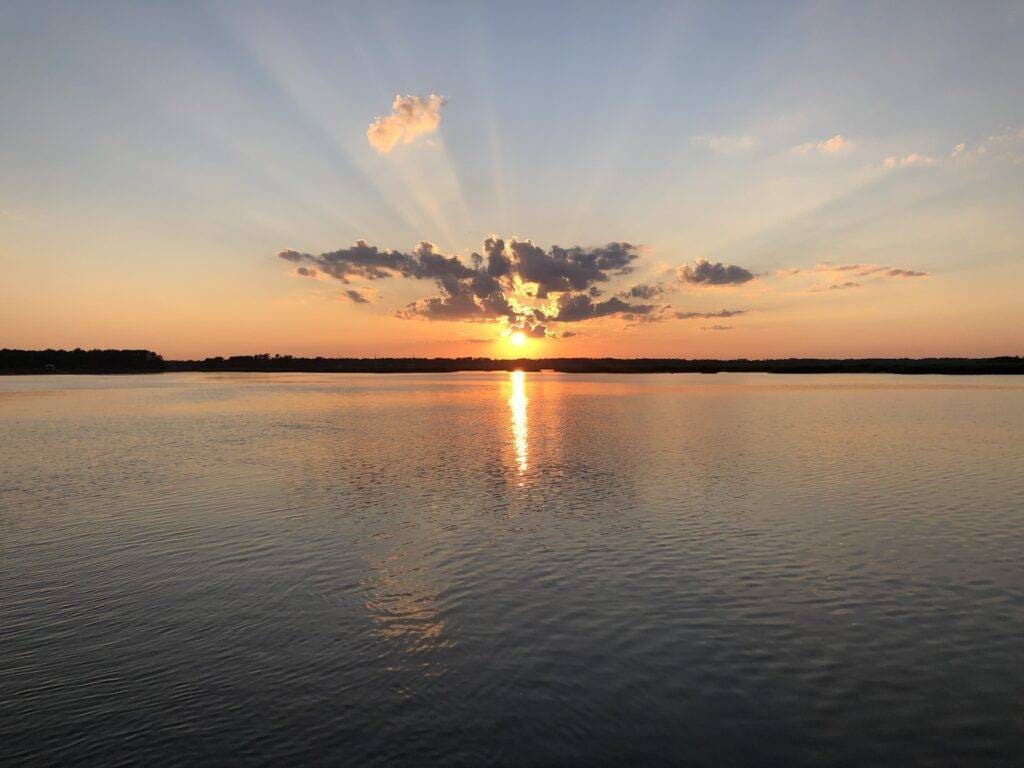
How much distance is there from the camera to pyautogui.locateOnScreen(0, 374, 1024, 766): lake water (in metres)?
8.77

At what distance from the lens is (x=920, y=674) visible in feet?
33.8

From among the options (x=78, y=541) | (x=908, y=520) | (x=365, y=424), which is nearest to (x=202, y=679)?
(x=78, y=541)

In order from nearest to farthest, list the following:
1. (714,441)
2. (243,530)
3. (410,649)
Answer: (410,649)
(243,530)
(714,441)

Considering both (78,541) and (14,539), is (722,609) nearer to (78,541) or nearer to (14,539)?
(78,541)

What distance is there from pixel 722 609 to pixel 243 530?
49.0 ft

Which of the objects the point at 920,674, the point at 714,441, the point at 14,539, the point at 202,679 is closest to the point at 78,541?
the point at 14,539

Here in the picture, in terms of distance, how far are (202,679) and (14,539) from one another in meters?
13.4

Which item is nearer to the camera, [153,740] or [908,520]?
[153,740]

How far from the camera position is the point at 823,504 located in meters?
23.1

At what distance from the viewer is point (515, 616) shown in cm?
1303

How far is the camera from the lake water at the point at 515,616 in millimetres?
8766

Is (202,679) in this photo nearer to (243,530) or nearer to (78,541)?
(243,530)

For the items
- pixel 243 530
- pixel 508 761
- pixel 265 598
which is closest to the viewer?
pixel 508 761

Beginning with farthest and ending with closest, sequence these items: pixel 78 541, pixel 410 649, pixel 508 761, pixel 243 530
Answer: pixel 243 530 → pixel 78 541 → pixel 410 649 → pixel 508 761
